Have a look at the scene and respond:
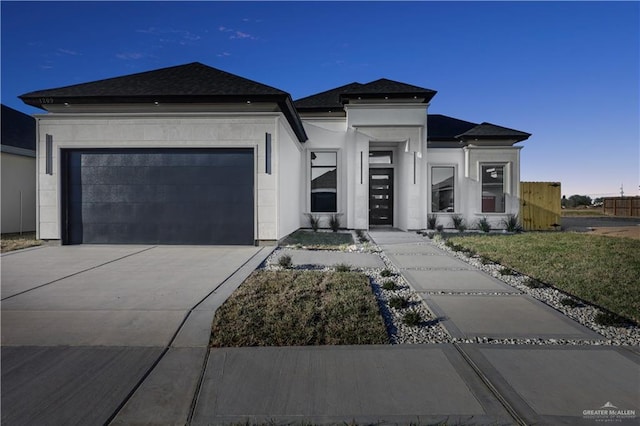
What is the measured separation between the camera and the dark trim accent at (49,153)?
933cm

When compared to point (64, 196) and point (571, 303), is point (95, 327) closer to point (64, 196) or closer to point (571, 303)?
point (571, 303)

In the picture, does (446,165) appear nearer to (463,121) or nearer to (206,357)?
(463,121)

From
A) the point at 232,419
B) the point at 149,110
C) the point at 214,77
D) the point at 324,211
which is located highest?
the point at 214,77

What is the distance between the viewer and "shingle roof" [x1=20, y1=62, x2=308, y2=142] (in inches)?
365

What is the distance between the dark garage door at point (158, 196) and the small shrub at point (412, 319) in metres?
6.36

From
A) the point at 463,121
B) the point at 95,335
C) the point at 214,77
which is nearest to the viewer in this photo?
the point at 95,335

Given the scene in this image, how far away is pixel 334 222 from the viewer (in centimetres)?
1367

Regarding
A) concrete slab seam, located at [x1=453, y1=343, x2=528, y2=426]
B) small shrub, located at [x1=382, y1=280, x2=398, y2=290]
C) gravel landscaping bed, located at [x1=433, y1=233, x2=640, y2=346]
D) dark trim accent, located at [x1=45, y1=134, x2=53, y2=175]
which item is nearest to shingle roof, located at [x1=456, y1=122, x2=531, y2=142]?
gravel landscaping bed, located at [x1=433, y1=233, x2=640, y2=346]

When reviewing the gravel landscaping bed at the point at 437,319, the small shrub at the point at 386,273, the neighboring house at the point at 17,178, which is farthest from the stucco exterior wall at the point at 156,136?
the neighboring house at the point at 17,178

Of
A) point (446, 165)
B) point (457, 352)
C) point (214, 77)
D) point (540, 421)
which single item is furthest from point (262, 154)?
point (446, 165)

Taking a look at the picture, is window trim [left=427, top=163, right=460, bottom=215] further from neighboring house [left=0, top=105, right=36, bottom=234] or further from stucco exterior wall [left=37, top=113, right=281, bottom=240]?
neighboring house [left=0, top=105, right=36, bottom=234]

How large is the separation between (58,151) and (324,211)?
940 cm

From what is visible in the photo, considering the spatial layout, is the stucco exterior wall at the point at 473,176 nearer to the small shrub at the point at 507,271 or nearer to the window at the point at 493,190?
the window at the point at 493,190

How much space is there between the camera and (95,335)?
11.1 ft
